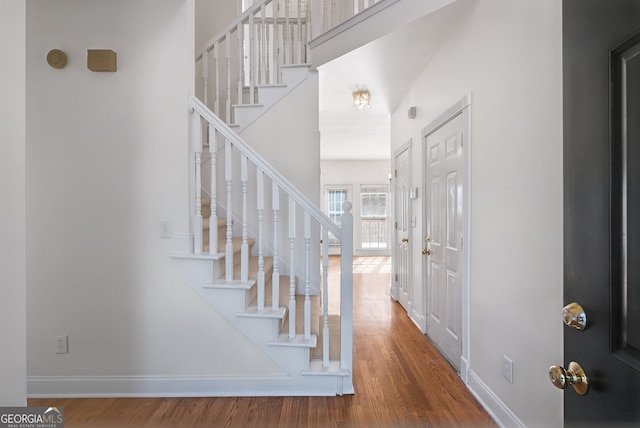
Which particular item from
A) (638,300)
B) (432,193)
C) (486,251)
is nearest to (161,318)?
(486,251)

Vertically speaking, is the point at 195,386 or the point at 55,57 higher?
the point at 55,57

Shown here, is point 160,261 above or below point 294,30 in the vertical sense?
below

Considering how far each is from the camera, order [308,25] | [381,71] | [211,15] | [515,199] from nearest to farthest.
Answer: [515,199], [308,25], [381,71], [211,15]

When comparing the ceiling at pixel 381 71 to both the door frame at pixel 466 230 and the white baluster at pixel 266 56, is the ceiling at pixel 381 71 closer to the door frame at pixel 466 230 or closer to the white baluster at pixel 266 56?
the white baluster at pixel 266 56

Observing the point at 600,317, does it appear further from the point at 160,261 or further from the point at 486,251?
the point at 160,261

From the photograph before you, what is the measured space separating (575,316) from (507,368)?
1.38 meters

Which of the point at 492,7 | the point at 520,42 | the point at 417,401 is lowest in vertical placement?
the point at 417,401

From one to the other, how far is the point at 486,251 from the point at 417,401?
3.51 ft

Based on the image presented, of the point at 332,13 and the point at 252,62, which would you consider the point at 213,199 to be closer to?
the point at 252,62

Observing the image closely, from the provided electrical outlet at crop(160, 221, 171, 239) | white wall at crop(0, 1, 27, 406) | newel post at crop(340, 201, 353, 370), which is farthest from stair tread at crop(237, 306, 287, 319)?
white wall at crop(0, 1, 27, 406)

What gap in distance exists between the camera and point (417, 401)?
2150 millimetres

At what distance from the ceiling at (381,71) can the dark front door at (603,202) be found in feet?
6.28

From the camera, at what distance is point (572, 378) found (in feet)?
2.41

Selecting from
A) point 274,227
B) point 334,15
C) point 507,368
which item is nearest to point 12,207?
point 274,227
